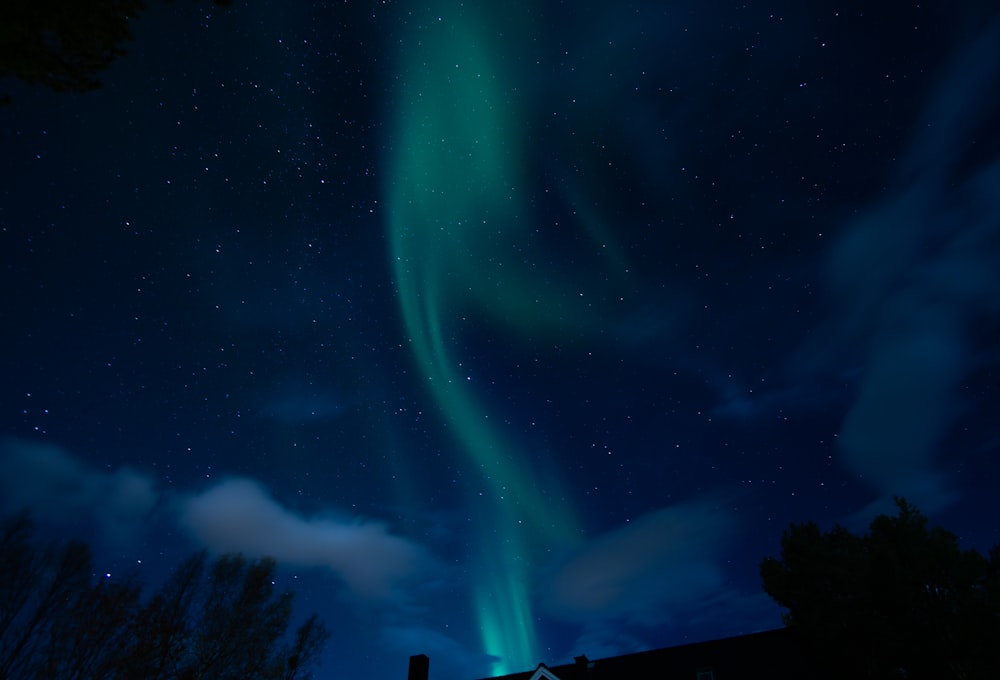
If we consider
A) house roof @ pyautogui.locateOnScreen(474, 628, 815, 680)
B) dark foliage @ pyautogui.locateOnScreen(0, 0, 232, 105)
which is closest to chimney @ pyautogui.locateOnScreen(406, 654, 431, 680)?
house roof @ pyautogui.locateOnScreen(474, 628, 815, 680)

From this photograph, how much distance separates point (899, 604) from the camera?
21234mm

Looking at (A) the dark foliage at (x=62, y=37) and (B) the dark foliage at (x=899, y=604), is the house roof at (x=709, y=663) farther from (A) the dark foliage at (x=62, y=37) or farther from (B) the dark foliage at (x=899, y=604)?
(A) the dark foliage at (x=62, y=37)

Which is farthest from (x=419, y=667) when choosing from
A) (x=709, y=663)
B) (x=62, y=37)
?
(x=62, y=37)

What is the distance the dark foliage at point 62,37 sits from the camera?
17.3ft

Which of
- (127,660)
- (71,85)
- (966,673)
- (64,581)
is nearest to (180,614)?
(127,660)

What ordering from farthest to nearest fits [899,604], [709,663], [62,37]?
[709,663]
[899,604]
[62,37]

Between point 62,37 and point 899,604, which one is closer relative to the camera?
point 62,37

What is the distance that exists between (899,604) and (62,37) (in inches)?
1254

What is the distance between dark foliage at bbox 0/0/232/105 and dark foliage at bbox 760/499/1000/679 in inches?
1208

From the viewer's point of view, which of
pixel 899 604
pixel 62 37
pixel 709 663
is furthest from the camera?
pixel 709 663

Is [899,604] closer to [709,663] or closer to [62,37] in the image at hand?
[709,663]

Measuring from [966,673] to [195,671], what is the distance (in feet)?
116

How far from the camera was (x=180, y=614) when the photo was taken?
87.1ft

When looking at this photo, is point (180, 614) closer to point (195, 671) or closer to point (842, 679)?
point (195, 671)
